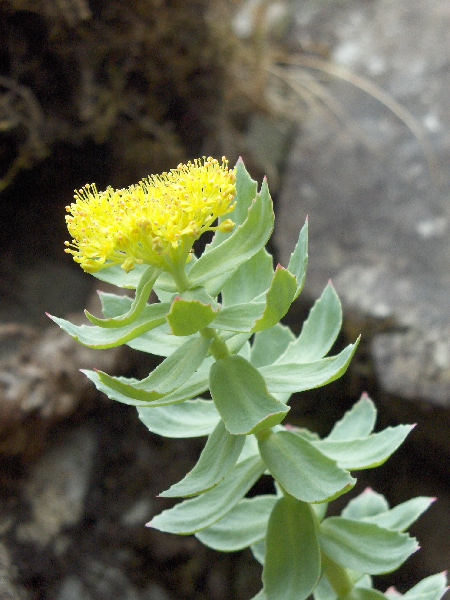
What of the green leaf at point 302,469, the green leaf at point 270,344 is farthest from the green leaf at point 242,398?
the green leaf at point 270,344

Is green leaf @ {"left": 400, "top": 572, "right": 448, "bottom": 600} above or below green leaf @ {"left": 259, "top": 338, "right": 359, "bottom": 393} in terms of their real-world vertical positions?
below

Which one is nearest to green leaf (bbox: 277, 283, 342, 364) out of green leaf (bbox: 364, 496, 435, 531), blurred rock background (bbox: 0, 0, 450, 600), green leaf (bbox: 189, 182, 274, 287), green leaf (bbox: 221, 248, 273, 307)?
green leaf (bbox: 221, 248, 273, 307)

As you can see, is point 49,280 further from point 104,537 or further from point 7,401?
point 104,537

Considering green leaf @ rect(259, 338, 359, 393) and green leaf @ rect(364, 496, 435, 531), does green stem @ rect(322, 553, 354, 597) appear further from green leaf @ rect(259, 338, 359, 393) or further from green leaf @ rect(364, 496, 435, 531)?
green leaf @ rect(259, 338, 359, 393)

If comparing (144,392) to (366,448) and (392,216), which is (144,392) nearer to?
(366,448)

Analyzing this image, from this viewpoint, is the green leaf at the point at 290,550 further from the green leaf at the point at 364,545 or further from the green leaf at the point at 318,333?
the green leaf at the point at 318,333

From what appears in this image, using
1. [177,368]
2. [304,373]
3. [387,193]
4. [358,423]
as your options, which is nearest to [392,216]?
[387,193]

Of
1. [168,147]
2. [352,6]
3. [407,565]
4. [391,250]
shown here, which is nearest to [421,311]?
[391,250]
